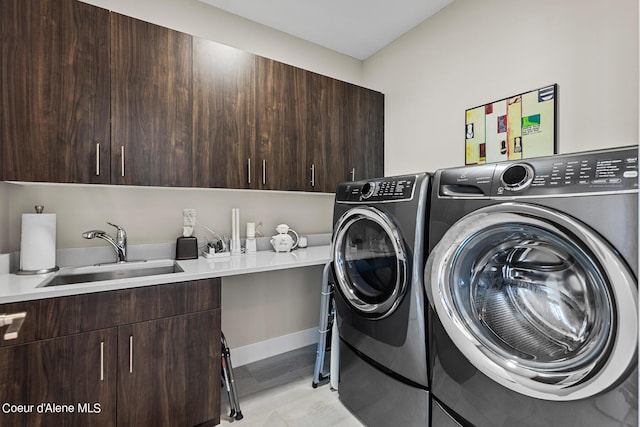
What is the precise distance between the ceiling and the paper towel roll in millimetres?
1839

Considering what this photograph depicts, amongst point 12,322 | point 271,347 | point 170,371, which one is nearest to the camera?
point 12,322

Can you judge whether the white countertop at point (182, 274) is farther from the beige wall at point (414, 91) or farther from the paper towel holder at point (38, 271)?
the beige wall at point (414, 91)

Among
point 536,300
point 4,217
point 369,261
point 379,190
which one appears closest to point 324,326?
point 369,261

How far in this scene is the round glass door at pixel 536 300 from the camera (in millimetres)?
801

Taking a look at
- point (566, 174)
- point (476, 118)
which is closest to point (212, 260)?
point (566, 174)

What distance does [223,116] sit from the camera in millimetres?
1961

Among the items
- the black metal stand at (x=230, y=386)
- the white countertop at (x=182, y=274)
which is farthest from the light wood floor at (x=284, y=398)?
the white countertop at (x=182, y=274)

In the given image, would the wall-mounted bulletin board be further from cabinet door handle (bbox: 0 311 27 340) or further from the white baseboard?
cabinet door handle (bbox: 0 311 27 340)

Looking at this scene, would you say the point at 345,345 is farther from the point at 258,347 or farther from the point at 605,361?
the point at 605,361

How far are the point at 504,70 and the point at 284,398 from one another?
8.49 feet

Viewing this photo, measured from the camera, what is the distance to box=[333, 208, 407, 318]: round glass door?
4.74 feet

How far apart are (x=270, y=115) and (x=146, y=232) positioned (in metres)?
1.20

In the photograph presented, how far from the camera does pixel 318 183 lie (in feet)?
7.84

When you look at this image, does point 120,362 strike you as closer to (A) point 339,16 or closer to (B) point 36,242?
(B) point 36,242
